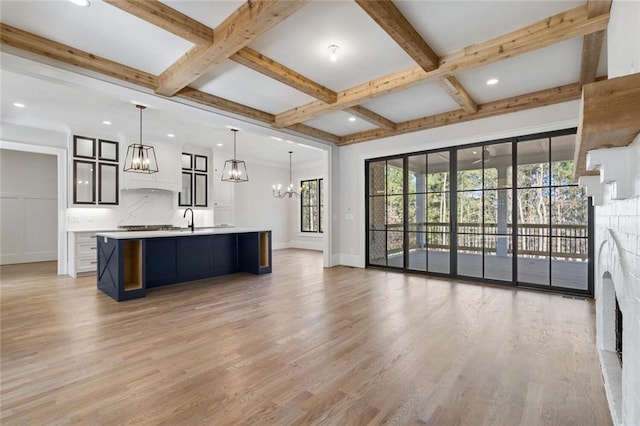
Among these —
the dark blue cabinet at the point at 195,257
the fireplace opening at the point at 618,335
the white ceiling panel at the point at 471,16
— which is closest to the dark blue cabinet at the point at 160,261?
the dark blue cabinet at the point at 195,257

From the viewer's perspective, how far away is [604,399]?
6.35 ft

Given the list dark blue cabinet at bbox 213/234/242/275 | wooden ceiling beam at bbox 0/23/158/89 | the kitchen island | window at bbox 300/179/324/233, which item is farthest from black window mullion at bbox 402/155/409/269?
window at bbox 300/179/324/233

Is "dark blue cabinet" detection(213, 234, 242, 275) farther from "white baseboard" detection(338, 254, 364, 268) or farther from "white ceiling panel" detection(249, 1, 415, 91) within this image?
"white ceiling panel" detection(249, 1, 415, 91)

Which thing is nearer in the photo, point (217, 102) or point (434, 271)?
point (217, 102)

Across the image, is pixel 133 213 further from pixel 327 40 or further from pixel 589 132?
pixel 589 132

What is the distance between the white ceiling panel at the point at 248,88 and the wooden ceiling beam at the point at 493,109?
6.92 ft

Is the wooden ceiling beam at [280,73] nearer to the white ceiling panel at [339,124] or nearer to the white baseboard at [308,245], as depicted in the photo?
the white ceiling panel at [339,124]

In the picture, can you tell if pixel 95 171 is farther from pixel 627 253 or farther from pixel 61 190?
pixel 627 253

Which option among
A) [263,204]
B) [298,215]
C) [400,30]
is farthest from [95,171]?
[400,30]

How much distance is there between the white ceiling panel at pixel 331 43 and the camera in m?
2.68

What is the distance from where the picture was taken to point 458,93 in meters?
4.12

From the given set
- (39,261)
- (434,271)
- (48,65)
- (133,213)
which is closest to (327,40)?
(48,65)

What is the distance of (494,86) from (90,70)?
5114 millimetres

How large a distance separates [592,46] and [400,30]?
6.69ft
